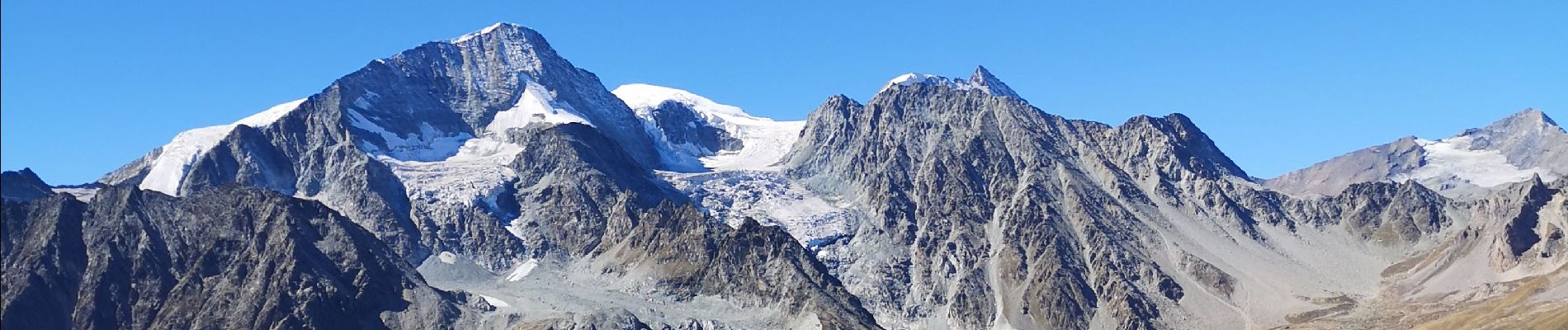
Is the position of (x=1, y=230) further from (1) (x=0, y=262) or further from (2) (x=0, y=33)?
(2) (x=0, y=33)

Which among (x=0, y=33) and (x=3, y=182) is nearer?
(x=0, y=33)

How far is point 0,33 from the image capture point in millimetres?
79312

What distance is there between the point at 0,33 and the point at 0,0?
1.83m

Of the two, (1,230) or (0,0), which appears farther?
(1,230)

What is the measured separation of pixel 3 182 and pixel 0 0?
1729 cm

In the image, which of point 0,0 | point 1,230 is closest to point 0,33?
point 0,0

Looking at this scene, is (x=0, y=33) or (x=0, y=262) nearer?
(x=0, y=33)

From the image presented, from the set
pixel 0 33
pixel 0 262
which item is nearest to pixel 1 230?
pixel 0 262

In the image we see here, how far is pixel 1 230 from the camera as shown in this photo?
293 ft

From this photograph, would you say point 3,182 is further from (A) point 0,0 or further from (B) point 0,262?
(A) point 0,0

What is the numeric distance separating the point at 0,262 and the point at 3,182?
5006 mm

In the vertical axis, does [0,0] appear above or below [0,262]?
above

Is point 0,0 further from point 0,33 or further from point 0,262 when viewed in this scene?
point 0,262

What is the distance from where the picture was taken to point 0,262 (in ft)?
299
